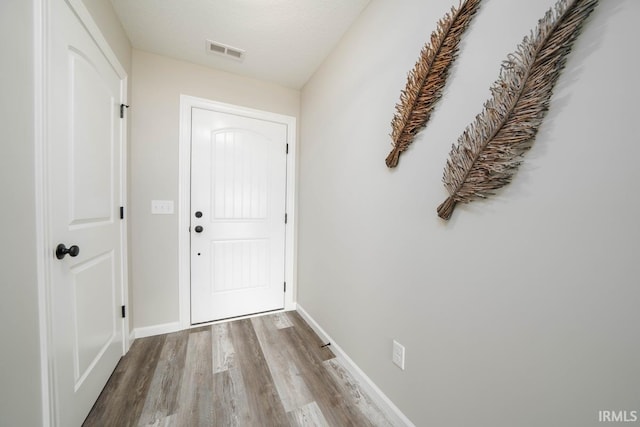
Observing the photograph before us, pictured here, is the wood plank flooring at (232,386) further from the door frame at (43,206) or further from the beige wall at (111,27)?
the beige wall at (111,27)

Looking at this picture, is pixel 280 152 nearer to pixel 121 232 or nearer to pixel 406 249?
pixel 121 232

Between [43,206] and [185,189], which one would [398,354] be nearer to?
[43,206]

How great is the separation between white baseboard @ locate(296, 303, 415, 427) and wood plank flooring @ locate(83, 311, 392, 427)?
0.03 meters

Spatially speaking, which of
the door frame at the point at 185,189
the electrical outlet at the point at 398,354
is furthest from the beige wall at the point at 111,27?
the electrical outlet at the point at 398,354

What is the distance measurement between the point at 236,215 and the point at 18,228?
144cm

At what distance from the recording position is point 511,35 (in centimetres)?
75

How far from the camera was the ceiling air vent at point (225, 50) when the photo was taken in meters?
1.76

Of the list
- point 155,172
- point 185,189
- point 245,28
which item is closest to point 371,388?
point 185,189

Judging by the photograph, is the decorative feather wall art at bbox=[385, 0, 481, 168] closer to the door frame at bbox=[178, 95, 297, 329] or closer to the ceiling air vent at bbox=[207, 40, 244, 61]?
the ceiling air vent at bbox=[207, 40, 244, 61]

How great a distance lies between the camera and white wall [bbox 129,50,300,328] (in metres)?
1.82

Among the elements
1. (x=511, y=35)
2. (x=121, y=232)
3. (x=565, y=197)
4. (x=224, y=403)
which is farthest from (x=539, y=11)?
(x=121, y=232)

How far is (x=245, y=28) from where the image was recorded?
159cm

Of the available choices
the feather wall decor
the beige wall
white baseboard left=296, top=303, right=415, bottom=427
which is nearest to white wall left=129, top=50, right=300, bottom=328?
the beige wall

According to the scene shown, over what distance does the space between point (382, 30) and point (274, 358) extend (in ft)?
7.56
